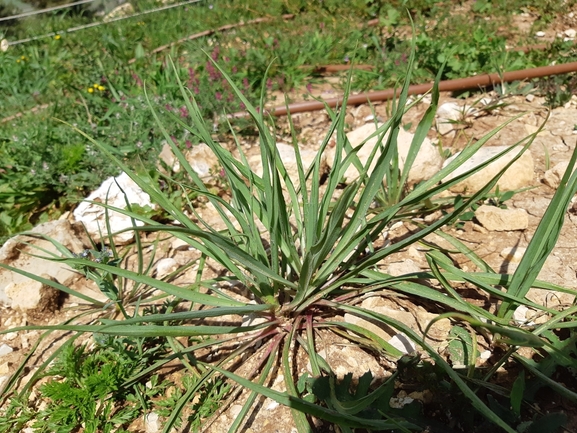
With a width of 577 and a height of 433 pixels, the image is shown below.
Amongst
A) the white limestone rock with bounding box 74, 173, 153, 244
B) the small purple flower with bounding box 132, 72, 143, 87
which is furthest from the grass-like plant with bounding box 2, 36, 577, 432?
the small purple flower with bounding box 132, 72, 143, 87

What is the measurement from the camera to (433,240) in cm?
220

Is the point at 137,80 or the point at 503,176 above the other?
→ the point at 137,80

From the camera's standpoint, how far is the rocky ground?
1804mm

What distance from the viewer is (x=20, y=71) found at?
434cm

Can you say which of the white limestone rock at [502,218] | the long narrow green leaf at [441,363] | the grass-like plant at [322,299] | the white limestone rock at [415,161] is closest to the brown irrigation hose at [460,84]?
the white limestone rock at [415,161]

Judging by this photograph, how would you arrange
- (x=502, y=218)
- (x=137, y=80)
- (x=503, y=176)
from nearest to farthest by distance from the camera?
(x=502, y=218) < (x=503, y=176) < (x=137, y=80)

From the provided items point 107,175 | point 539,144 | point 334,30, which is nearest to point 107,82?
point 107,175

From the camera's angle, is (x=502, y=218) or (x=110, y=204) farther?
(x=110, y=204)

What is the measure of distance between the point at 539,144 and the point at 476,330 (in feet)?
4.57

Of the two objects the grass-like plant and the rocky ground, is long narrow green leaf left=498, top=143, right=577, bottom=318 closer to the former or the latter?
the grass-like plant

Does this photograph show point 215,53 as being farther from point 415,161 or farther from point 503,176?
point 503,176

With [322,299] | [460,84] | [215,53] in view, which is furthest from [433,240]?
[215,53]

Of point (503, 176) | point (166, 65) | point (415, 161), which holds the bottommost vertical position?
point (503, 176)

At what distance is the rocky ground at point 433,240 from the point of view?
1804mm
